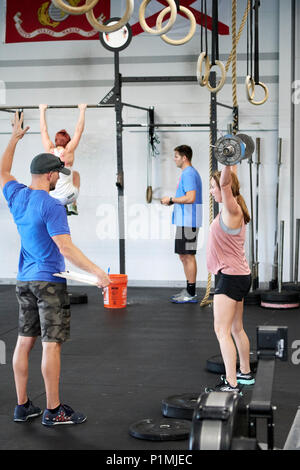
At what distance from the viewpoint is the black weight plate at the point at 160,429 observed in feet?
9.06

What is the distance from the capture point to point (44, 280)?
2963 millimetres

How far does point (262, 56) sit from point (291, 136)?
2.88 feet

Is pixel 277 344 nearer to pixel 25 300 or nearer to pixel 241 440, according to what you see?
pixel 241 440

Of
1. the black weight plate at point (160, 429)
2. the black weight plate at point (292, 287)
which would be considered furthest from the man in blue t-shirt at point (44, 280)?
the black weight plate at point (292, 287)

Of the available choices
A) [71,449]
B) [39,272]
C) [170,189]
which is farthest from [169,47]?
[71,449]

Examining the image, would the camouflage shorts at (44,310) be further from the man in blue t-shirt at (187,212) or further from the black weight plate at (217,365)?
the man in blue t-shirt at (187,212)

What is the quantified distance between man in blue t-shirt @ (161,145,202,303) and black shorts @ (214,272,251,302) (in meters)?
2.56

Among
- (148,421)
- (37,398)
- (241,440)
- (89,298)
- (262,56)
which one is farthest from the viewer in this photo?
(262,56)

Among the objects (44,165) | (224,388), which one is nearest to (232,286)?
(224,388)

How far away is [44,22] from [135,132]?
153 centimetres

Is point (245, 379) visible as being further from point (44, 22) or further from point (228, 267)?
point (44, 22)

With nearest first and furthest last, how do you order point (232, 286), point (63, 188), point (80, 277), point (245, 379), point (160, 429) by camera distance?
point (80, 277)
point (160, 429)
point (232, 286)
point (245, 379)
point (63, 188)

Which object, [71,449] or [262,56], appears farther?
[262,56]

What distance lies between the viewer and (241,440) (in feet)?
5.16
